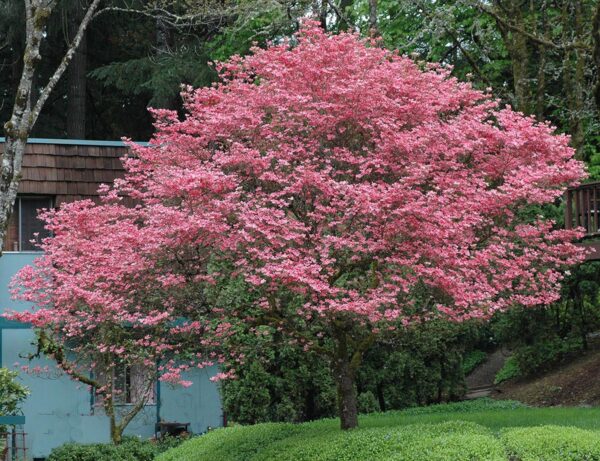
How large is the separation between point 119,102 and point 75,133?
4.34 m

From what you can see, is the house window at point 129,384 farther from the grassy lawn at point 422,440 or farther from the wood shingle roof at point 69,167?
the wood shingle roof at point 69,167

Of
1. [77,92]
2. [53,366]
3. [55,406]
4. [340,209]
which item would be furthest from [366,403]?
[77,92]

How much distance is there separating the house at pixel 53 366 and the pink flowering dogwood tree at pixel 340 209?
5.71 meters

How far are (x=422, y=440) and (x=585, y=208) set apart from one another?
5.91 meters

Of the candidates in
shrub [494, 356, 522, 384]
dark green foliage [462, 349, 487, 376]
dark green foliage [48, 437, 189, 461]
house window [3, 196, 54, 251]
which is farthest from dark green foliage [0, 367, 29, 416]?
dark green foliage [462, 349, 487, 376]

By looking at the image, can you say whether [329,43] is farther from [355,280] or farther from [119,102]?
[119,102]

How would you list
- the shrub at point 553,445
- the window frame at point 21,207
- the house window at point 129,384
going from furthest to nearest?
the window frame at point 21,207
the house window at point 129,384
the shrub at point 553,445

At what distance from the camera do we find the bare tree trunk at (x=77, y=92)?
27016mm

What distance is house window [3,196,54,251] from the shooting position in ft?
62.6

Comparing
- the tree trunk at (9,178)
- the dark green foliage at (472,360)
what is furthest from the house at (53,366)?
the dark green foliage at (472,360)

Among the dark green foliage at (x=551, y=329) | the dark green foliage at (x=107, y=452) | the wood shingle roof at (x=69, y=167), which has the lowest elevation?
the dark green foliage at (x=107, y=452)

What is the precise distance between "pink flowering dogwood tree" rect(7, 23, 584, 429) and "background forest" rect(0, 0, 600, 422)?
3.30 ft

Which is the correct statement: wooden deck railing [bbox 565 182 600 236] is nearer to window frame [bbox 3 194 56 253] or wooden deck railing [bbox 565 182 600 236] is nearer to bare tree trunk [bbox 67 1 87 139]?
window frame [bbox 3 194 56 253]

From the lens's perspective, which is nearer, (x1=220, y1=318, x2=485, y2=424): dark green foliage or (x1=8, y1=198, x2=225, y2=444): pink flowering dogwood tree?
(x1=8, y1=198, x2=225, y2=444): pink flowering dogwood tree
